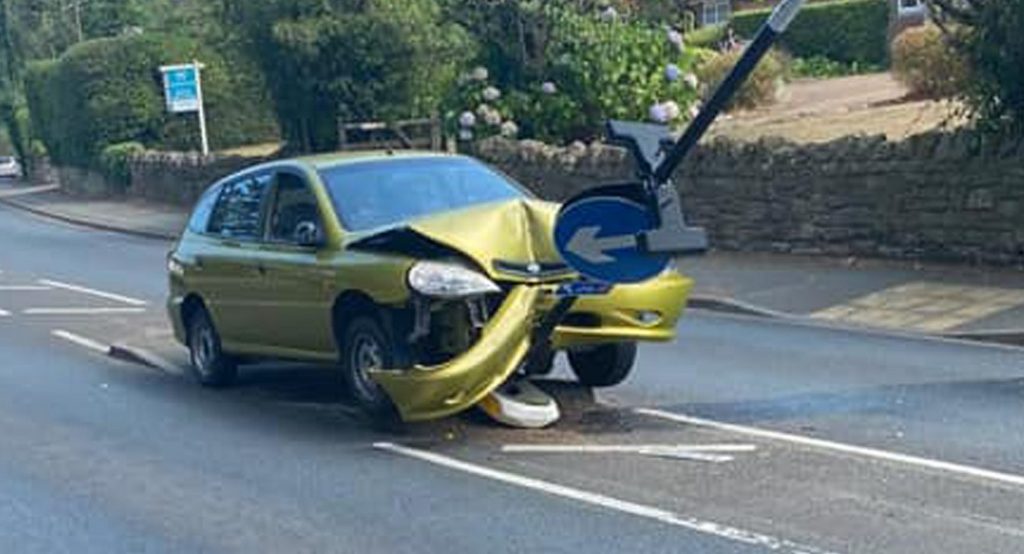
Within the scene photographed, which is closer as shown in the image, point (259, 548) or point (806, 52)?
point (259, 548)

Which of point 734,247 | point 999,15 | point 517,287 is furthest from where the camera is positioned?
point 734,247

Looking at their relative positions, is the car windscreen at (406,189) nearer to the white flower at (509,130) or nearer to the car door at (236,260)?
the car door at (236,260)

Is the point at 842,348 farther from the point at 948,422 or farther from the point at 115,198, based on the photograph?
the point at 115,198

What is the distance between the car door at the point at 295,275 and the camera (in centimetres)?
1035

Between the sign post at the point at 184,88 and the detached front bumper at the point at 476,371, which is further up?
the detached front bumper at the point at 476,371

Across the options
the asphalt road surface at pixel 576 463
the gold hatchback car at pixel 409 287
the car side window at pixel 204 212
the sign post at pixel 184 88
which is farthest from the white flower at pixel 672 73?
the sign post at pixel 184 88

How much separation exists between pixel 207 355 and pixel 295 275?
2019 mm

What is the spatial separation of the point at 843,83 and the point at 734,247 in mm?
18387

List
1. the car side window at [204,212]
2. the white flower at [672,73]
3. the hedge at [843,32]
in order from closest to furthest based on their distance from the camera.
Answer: the car side window at [204,212] → the white flower at [672,73] → the hedge at [843,32]

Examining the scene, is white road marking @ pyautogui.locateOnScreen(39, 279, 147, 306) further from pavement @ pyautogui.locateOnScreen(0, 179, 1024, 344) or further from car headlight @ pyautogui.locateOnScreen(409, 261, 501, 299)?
car headlight @ pyautogui.locateOnScreen(409, 261, 501, 299)

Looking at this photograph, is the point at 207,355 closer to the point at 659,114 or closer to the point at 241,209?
the point at 241,209

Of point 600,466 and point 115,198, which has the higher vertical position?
A: point 600,466

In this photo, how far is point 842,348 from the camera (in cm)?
1319

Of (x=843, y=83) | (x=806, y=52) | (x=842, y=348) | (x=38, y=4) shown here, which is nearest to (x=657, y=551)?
(x=842, y=348)
